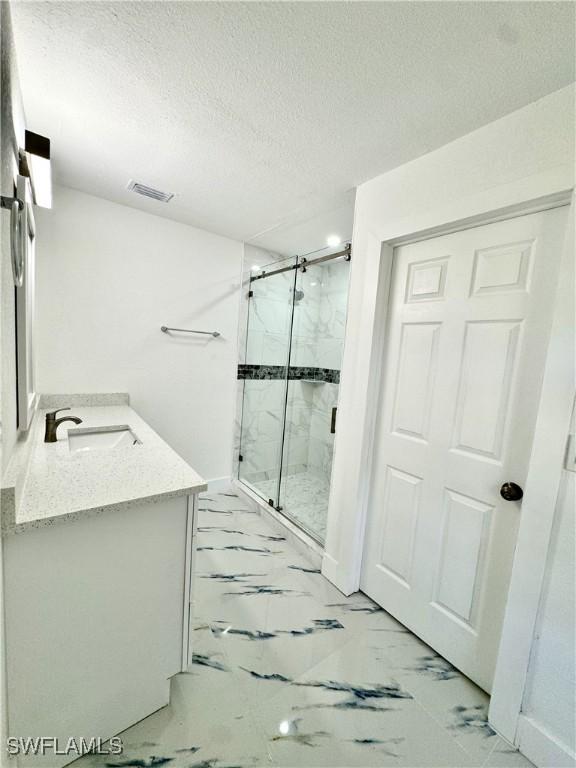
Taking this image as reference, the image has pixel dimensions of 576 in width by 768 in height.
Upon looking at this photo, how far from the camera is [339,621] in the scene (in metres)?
1.72

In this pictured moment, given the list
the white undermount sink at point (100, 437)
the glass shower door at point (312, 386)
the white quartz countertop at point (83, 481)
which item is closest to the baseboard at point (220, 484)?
the glass shower door at point (312, 386)

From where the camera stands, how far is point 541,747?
3.71 feet

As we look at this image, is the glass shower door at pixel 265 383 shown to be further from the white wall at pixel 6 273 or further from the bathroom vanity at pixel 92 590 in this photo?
the white wall at pixel 6 273

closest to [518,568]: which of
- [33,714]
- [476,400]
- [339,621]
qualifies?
[476,400]

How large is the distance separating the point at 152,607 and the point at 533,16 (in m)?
2.13

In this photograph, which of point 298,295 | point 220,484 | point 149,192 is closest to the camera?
point 149,192

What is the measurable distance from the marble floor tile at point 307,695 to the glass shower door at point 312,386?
0.97 meters

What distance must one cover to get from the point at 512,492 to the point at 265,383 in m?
2.26

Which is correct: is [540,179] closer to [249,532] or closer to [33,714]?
[33,714]

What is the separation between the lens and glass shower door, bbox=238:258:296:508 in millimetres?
3090

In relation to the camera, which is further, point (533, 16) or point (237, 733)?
point (237, 733)

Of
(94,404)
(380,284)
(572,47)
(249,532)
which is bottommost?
(249,532)

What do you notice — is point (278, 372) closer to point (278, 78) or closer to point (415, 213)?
point (415, 213)

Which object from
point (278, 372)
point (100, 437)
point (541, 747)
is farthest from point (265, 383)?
point (541, 747)
